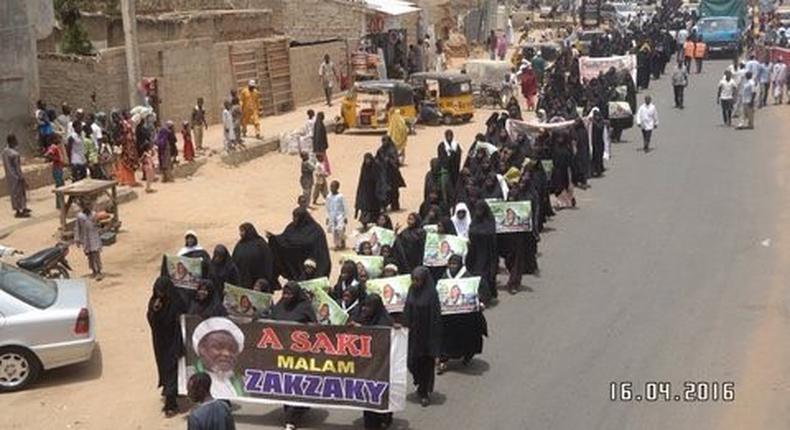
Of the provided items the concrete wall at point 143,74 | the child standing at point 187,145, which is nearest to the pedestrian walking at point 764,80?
the concrete wall at point 143,74

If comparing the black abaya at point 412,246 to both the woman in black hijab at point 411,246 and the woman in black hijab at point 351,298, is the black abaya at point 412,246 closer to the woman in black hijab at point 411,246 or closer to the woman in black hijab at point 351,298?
the woman in black hijab at point 411,246

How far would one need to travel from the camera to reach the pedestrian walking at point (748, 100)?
1072 inches

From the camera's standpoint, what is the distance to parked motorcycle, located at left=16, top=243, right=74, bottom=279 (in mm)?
14055

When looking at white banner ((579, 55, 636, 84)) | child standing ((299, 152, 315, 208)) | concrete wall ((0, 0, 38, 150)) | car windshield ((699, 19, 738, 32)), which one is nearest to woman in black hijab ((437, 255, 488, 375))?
child standing ((299, 152, 315, 208))

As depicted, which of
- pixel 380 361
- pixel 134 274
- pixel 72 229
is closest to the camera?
pixel 380 361

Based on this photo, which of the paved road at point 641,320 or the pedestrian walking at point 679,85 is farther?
the pedestrian walking at point 679,85

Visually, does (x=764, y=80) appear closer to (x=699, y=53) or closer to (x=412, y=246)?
(x=699, y=53)

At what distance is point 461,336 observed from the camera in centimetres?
1105

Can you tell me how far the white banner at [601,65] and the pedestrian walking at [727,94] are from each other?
4536 mm

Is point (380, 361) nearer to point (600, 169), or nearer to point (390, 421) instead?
point (390, 421)

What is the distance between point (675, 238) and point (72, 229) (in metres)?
8.77

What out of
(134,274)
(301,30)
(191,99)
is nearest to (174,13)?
(191,99)

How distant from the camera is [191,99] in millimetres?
26688
